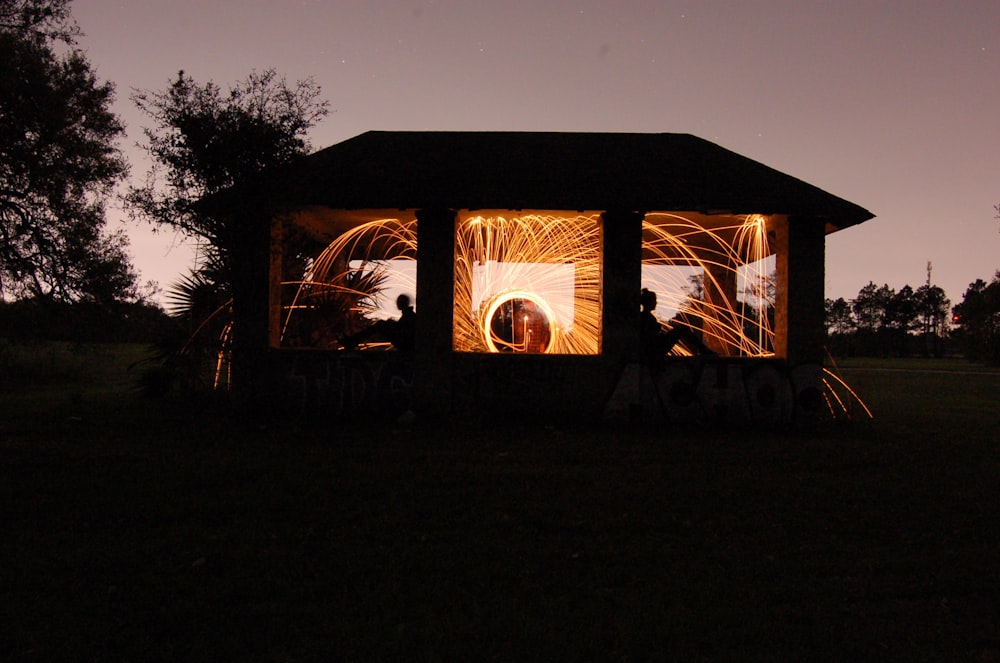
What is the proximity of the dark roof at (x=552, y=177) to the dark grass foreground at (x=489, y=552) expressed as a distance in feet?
13.7

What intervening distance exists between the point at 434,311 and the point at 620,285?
3.14m

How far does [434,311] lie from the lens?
459 inches

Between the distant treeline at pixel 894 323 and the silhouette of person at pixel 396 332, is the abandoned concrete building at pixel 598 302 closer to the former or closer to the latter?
the silhouette of person at pixel 396 332

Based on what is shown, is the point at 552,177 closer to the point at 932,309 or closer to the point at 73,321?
the point at 73,321

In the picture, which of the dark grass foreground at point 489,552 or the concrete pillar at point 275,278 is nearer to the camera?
the dark grass foreground at point 489,552

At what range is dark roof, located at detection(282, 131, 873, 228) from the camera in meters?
11.4

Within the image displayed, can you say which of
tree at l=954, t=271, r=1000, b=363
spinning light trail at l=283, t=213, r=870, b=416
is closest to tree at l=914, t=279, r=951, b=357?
tree at l=954, t=271, r=1000, b=363

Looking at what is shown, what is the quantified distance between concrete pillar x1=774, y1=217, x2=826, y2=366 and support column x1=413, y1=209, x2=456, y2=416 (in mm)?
5648

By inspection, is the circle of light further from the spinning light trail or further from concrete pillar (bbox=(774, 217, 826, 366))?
concrete pillar (bbox=(774, 217, 826, 366))

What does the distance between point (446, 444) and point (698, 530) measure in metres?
4.53

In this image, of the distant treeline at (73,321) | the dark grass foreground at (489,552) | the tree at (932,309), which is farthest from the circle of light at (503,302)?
the tree at (932,309)

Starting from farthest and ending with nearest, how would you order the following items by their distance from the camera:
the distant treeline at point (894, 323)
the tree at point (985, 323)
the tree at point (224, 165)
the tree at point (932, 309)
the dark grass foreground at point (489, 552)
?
the tree at point (932, 309) → the distant treeline at point (894, 323) → the tree at point (985, 323) → the tree at point (224, 165) → the dark grass foreground at point (489, 552)

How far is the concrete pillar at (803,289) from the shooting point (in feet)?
38.5

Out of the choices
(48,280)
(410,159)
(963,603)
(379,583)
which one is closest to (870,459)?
(963,603)
